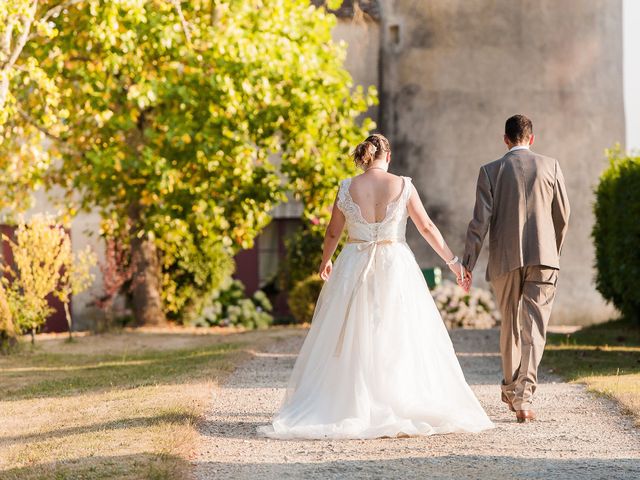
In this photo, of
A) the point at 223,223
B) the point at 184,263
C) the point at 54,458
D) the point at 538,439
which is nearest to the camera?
the point at 54,458

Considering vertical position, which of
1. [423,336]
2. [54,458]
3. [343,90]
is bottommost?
[54,458]

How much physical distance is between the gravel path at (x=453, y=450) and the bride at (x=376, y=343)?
0.16m

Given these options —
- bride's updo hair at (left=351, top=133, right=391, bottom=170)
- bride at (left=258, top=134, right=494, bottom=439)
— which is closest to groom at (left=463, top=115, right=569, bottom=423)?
bride at (left=258, top=134, right=494, bottom=439)

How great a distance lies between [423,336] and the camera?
7.65m

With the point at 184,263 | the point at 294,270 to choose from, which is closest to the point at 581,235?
the point at 294,270

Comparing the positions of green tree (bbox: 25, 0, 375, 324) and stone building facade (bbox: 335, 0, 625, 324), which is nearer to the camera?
green tree (bbox: 25, 0, 375, 324)

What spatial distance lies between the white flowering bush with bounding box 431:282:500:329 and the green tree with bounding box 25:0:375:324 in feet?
9.46

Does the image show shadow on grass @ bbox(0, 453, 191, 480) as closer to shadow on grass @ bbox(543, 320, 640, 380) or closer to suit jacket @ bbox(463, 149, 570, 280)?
suit jacket @ bbox(463, 149, 570, 280)

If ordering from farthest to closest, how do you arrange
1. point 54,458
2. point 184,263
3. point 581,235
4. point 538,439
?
point 581,235
point 184,263
point 538,439
point 54,458

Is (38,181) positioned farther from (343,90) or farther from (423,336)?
(423,336)

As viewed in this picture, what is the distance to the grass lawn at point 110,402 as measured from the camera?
6316 millimetres

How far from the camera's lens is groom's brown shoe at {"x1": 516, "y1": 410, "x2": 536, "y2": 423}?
7.77 metres

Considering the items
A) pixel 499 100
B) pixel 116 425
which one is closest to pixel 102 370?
pixel 116 425

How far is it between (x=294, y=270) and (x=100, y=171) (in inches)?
195
